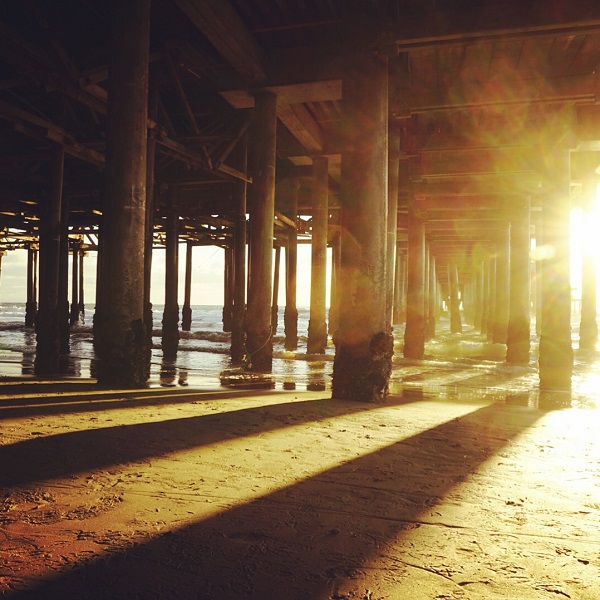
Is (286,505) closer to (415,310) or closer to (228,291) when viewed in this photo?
(415,310)

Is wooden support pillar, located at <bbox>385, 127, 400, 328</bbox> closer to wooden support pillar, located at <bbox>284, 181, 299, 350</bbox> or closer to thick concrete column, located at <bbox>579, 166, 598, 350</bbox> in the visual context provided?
wooden support pillar, located at <bbox>284, 181, 299, 350</bbox>

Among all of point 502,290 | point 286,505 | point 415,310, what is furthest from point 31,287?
point 286,505

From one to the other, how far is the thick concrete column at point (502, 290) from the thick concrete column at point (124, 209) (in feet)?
49.8

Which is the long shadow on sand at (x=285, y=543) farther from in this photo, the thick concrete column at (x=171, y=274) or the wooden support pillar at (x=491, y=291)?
the wooden support pillar at (x=491, y=291)

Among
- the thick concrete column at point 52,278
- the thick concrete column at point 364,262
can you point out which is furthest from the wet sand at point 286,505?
the thick concrete column at point 52,278

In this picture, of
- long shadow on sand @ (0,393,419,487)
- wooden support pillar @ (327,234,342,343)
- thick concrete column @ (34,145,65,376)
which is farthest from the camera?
wooden support pillar @ (327,234,342,343)

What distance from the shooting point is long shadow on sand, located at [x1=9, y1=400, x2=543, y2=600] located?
171cm

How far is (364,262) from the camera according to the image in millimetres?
5723

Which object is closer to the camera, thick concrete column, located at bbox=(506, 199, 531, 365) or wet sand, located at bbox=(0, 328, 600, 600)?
wet sand, located at bbox=(0, 328, 600, 600)

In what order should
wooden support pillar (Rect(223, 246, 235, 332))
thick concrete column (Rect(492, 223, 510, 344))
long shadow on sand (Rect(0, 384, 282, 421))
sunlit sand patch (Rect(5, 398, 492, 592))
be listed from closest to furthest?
sunlit sand patch (Rect(5, 398, 492, 592)) → long shadow on sand (Rect(0, 384, 282, 421)) → thick concrete column (Rect(492, 223, 510, 344)) → wooden support pillar (Rect(223, 246, 235, 332))

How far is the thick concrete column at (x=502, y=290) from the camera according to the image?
59.5ft

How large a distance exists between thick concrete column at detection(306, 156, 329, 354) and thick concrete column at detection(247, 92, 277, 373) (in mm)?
4067

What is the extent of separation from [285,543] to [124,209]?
4.39 meters

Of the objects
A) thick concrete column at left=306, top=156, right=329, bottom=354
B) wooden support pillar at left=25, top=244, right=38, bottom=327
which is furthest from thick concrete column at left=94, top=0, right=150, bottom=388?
wooden support pillar at left=25, top=244, right=38, bottom=327
